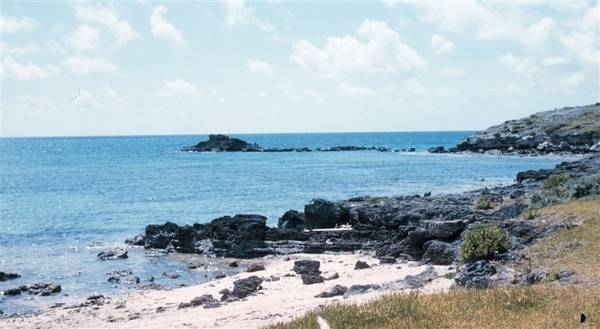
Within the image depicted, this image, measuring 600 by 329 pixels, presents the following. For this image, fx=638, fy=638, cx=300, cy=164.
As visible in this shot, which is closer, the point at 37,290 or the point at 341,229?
the point at 37,290

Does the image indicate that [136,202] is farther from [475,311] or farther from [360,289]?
[475,311]

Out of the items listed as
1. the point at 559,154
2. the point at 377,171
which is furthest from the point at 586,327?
the point at 559,154

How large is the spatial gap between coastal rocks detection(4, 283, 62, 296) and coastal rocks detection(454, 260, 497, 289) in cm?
2108

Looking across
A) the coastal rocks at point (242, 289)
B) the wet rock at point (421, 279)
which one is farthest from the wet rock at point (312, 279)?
the wet rock at point (421, 279)

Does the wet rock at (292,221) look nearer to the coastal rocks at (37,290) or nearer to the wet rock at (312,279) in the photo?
the wet rock at (312,279)

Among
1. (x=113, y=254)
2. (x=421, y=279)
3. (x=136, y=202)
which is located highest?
(x=421, y=279)

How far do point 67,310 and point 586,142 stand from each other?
412 feet

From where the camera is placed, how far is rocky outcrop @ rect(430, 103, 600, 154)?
133300 mm

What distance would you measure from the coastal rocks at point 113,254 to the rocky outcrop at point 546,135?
103 metres

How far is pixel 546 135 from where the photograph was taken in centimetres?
14512

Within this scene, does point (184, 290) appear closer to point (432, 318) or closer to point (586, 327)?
point (432, 318)

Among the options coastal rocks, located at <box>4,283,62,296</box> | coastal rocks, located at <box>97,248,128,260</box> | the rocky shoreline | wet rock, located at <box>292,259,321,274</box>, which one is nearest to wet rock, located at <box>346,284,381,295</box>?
wet rock, located at <box>292,259,321,274</box>

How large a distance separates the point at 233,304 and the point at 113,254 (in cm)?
2005

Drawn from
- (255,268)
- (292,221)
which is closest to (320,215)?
(292,221)
